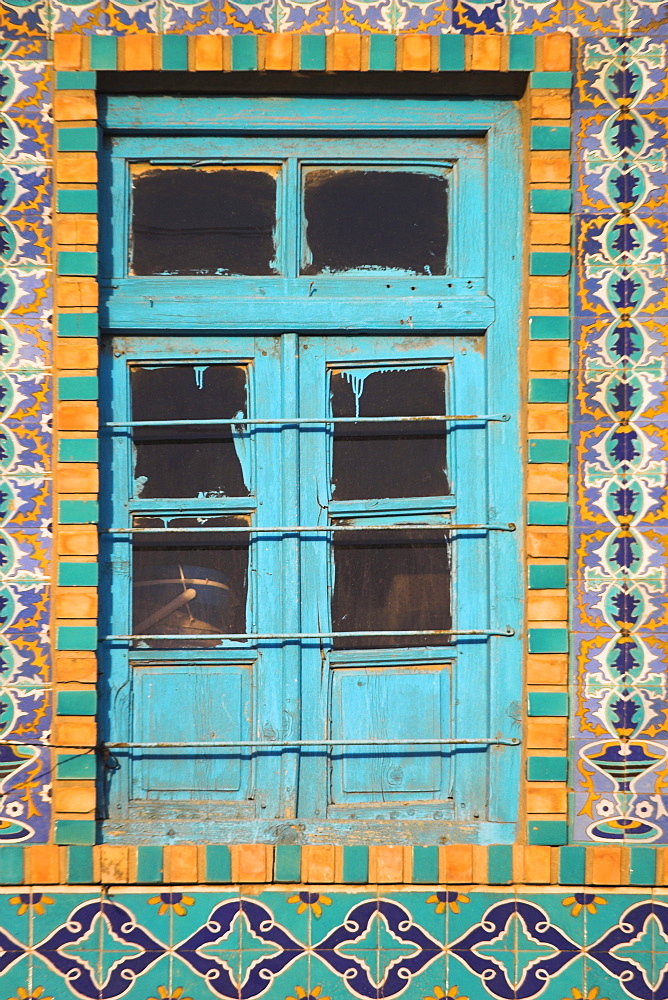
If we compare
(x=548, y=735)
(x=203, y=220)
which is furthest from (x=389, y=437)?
(x=548, y=735)

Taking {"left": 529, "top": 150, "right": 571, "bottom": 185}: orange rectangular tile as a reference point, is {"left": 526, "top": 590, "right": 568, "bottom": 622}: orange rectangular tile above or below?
below

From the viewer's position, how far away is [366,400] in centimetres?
300

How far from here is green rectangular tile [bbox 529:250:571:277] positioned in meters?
2.89

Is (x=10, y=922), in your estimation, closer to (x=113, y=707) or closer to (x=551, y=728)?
(x=113, y=707)

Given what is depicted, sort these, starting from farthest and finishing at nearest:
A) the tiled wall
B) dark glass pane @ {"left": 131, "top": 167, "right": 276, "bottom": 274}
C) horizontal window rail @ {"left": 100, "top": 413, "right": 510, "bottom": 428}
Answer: dark glass pane @ {"left": 131, "top": 167, "right": 276, "bottom": 274} → horizontal window rail @ {"left": 100, "top": 413, "right": 510, "bottom": 428} → the tiled wall

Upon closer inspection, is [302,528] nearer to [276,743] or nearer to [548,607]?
[276,743]

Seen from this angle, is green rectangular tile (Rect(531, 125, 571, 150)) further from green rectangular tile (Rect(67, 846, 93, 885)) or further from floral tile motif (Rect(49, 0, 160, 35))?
green rectangular tile (Rect(67, 846, 93, 885))

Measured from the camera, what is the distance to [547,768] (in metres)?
2.85

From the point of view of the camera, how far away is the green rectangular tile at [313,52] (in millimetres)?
2889

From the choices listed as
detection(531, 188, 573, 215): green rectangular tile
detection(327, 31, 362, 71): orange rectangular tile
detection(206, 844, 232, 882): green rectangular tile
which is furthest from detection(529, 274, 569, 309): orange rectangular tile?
detection(206, 844, 232, 882): green rectangular tile

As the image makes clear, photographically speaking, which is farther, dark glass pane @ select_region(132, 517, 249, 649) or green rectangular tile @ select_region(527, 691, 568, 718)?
dark glass pane @ select_region(132, 517, 249, 649)

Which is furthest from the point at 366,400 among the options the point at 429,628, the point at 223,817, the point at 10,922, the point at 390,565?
the point at 10,922

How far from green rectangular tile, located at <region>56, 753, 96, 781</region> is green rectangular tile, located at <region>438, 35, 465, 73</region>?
221 centimetres

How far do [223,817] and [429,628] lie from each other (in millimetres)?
809
